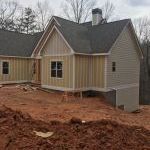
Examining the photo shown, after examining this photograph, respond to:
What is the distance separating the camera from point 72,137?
259 inches

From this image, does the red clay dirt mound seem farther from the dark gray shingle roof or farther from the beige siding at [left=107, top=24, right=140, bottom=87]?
the beige siding at [left=107, top=24, right=140, bottom=87]

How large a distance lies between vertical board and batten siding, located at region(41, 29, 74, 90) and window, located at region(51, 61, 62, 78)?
0.76 feet

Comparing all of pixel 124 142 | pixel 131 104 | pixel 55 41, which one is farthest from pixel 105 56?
pixel 124 142

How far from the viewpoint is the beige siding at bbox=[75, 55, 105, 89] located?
1839cm

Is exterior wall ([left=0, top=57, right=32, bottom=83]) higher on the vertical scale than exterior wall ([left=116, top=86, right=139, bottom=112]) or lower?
higher

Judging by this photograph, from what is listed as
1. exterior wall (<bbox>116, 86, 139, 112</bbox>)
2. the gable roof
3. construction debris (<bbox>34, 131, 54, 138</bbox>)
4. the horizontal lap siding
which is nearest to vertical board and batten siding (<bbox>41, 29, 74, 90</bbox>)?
exterior wall (<bbox>116, 86, 139, 112</bbox>)

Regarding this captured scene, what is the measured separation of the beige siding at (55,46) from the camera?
18758 mm

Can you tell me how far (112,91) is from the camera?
1902 cm

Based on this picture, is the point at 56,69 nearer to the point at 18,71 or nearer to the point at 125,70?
the point at 125,70

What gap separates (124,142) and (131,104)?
634 inches

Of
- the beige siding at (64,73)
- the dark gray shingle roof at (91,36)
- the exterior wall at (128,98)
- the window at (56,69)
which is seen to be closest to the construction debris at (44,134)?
the beige siding at (64,73)

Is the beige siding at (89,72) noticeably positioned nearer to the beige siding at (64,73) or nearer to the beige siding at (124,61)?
the beige siding at (64,73)

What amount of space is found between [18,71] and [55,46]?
21.0 ft

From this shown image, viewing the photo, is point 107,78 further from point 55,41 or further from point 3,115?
point 3,115
